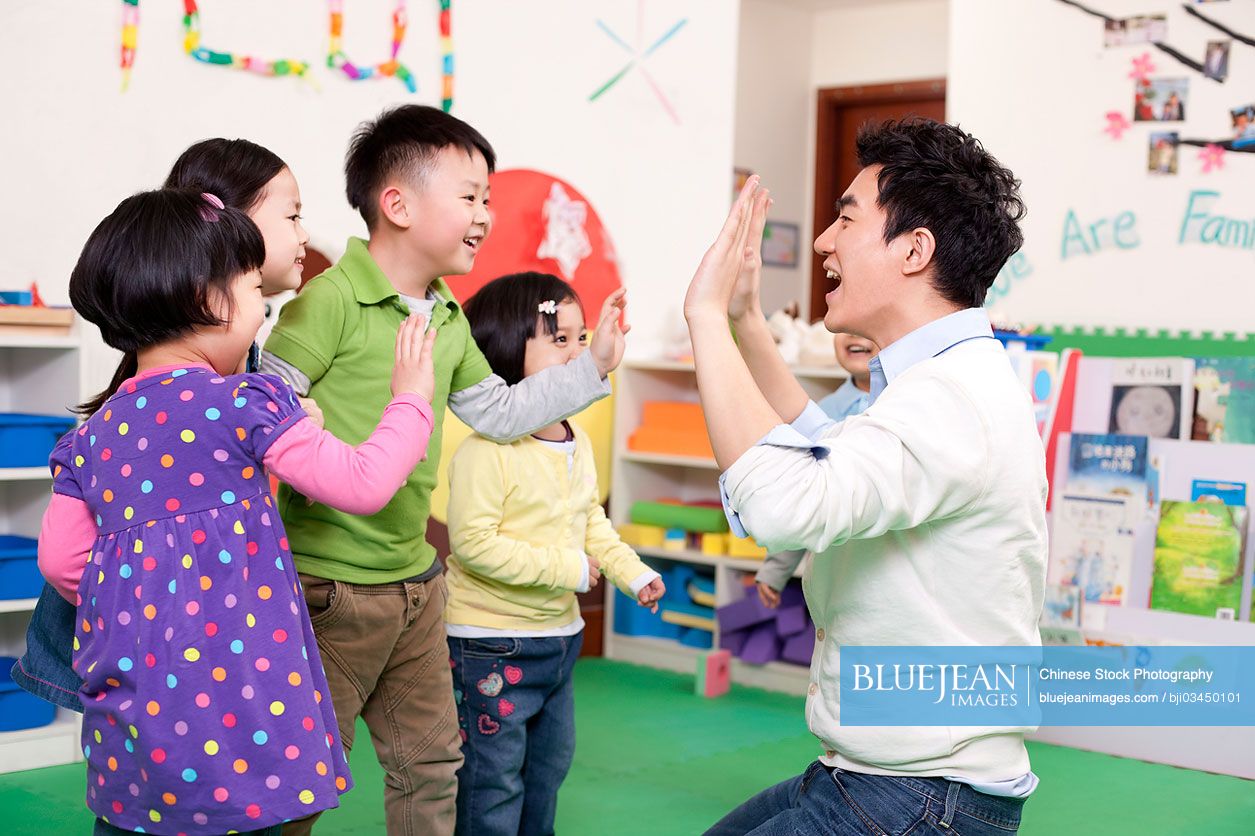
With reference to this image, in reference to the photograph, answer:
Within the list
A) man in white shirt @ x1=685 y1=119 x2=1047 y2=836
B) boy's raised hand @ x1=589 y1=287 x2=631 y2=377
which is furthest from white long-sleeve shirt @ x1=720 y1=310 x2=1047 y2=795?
boy's raised hand @ x1=589 y1=287 x2=631 y2=377

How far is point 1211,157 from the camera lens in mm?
4090

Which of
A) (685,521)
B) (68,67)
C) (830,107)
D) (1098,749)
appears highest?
(830,107)

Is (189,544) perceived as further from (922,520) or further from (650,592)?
(650,592)

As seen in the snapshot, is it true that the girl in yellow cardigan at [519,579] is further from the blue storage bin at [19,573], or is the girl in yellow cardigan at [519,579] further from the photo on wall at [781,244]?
the photo on wall at [781,244]

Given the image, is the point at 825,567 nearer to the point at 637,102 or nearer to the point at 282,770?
the point at 282,770

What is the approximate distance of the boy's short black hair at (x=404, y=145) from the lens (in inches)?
84.4

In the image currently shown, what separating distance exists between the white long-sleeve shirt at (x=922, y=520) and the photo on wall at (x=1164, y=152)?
2.95 metres

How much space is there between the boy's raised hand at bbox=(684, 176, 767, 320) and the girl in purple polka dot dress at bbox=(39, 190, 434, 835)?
1.37 feet

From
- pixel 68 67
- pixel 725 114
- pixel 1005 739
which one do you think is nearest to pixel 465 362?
pixel 1005 739

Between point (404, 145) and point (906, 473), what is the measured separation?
1.11 m

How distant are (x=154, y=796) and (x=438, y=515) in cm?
242

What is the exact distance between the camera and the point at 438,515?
154 inches

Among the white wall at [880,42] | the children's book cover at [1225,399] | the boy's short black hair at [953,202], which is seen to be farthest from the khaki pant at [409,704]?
the white wall at [880,42]

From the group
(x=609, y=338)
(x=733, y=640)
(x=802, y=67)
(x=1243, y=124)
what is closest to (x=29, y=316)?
(x=609, y=338)
